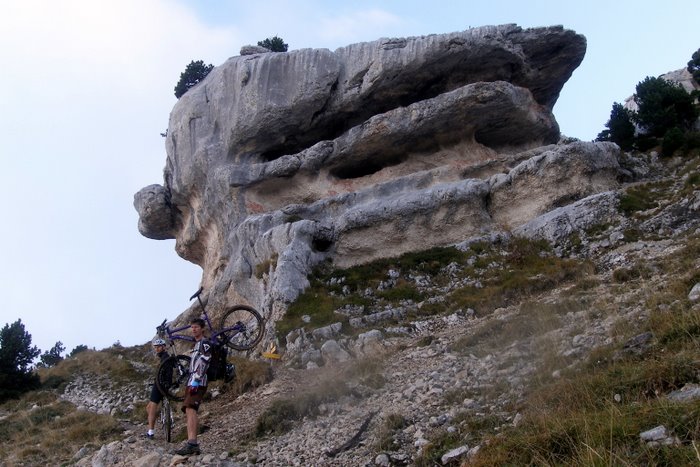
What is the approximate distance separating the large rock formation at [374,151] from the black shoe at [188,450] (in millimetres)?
11111

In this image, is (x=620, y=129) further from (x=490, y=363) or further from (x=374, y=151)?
(x=490, y=363)

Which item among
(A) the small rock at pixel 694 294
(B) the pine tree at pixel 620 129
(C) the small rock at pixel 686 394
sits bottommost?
(C) the small rock at pixel 686 394

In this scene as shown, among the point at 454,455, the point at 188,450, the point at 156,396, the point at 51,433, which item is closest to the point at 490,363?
A: the point at 454,455

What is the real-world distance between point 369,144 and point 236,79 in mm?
7860

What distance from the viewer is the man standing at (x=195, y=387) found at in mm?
10820

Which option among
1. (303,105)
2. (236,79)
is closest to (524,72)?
(303,105)

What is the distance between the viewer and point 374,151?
91.7 ft

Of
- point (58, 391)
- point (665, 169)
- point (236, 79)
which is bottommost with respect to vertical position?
point (58, 391)

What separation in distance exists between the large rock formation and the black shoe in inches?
437

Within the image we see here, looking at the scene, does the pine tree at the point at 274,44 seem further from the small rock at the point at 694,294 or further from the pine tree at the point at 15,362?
the small rock at the point at 694,294


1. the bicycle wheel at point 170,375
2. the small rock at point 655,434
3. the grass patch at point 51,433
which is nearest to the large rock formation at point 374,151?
the grass patch at point 51,433

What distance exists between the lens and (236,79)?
1211 inches

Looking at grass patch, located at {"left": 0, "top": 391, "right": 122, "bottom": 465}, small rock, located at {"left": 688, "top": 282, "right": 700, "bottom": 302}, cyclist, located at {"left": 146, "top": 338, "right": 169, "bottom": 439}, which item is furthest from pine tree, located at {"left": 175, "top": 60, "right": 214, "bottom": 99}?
small rock, located at {"left": 688, "top": 282, "right": 700, "bottom": 302}

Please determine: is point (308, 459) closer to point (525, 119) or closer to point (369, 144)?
point (369, 144)
